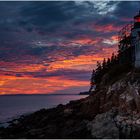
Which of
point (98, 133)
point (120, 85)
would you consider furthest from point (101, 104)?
point (98, 133)

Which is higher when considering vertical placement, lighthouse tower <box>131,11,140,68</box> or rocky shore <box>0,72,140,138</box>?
lighthouse tower <box>131,11,140,68</box>

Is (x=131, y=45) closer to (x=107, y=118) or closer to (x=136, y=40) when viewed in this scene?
(x=136, y=40)

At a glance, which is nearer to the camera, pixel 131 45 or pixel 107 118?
pixel 107 118

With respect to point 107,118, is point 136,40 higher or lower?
higher

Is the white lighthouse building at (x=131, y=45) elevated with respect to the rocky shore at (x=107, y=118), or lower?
elevated

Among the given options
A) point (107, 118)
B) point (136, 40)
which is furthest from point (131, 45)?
point (107, 118)

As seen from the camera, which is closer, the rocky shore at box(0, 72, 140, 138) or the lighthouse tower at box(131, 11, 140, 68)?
the rocky shore at box(0, 72, 140, 138)

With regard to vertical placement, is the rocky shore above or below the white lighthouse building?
below

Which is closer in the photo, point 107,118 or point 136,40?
point 107,118

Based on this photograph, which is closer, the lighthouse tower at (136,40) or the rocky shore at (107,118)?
the rocky shore at (107,118)

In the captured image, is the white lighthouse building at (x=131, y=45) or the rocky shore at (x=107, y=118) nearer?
the rocky shore at (x=107, y=118)

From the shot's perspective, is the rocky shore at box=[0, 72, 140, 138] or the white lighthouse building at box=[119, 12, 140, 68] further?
the white lighthouse building at box=[119, 12, 140, 68]

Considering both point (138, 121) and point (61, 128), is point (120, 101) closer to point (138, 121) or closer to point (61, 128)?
point (138, 121)

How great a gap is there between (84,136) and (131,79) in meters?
7.96
